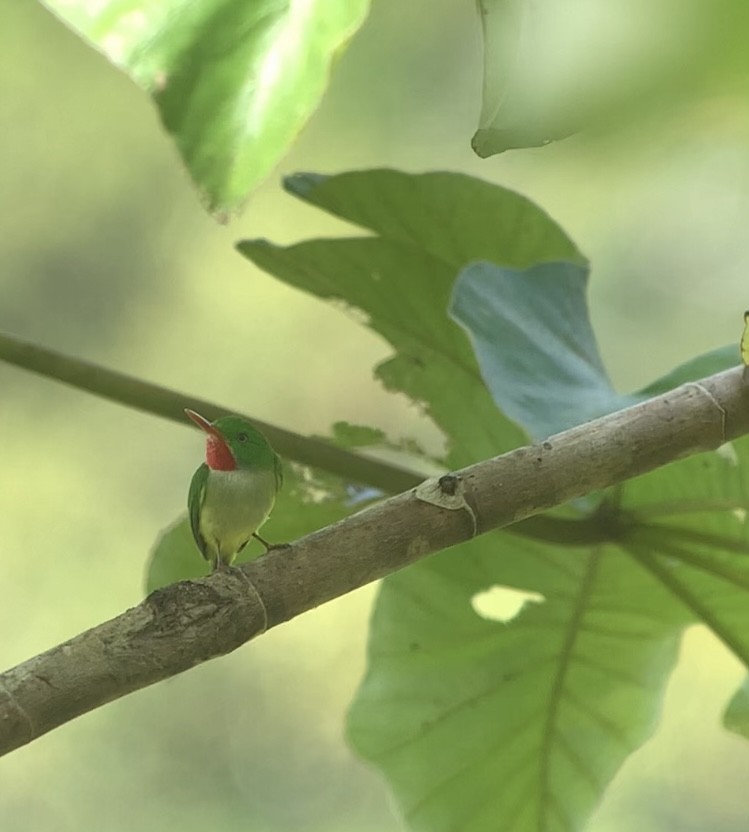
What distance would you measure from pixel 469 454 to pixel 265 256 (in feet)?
0.86

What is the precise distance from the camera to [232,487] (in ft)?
2.09

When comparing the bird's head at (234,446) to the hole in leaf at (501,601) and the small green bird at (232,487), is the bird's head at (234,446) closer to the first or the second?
the small green bird at (232,487)

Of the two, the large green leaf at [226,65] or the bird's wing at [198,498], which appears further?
the bird's wing at [198,498]

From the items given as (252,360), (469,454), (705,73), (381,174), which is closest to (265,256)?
(381,174)

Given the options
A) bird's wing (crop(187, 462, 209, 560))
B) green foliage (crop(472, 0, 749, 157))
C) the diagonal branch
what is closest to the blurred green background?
the diagonal branch

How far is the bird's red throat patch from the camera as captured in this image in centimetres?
64

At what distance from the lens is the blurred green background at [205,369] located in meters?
1.89

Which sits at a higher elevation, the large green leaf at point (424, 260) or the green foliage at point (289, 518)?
the large green leaf at point (424, 260)

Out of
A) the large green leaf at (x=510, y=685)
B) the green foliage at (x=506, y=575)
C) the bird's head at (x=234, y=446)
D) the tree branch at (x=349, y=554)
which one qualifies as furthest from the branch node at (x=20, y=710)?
the large green leaf at (x=510, y=685)

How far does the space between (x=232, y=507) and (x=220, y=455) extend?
31 mm

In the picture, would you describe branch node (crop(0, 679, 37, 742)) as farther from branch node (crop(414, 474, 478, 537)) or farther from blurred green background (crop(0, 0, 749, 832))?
blurred green background (crop(0, 0, 749, 832))

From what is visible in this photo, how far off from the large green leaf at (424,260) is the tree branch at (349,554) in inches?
15.2

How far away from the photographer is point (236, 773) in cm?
189

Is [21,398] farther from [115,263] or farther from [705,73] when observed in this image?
[705,73]
